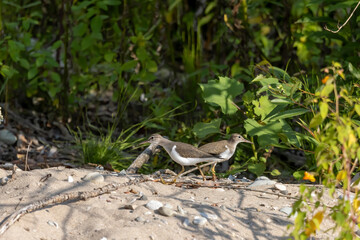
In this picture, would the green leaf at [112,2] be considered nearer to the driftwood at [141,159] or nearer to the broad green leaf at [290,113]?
the driftwood at [141,159]

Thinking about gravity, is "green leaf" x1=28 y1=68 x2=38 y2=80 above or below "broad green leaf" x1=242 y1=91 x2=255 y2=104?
below

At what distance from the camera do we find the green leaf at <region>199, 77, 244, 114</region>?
523 centimetres

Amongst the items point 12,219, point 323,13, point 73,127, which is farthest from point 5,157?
point 323,13

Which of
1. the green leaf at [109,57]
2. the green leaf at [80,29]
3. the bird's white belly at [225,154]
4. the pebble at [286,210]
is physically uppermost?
the green leaf at [80,29]

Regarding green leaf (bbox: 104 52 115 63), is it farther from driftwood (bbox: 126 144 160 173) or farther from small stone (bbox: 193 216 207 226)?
small stone (bbox: 193 216 207 226)

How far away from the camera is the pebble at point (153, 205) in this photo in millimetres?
3729

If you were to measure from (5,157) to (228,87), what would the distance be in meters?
2.41

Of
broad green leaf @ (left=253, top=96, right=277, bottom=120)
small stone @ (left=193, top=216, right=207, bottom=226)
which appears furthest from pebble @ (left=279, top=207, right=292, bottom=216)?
broad green leaf @ (left=253, top=96, right=277, bottom=120)

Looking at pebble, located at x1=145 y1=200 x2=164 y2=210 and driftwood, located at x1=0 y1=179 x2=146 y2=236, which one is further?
pebble, located at x1=145 y1=200 x2=164 y2=210

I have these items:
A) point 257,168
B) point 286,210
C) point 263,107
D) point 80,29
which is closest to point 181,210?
point 286,210

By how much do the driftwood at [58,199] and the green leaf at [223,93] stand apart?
1.35 m

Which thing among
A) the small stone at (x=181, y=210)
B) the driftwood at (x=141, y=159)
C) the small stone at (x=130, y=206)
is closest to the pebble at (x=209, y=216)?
the small stone at (x=181, y=210)

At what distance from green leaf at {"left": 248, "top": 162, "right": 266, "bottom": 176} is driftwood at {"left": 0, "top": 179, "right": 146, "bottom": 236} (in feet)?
4.31

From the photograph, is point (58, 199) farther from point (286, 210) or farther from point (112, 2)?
point (112, 2)
